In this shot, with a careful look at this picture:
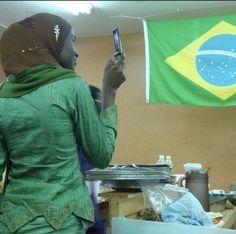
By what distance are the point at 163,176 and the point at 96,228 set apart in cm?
27

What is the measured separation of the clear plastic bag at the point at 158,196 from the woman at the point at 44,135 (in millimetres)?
518

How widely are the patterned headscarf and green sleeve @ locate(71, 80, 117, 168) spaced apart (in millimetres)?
95

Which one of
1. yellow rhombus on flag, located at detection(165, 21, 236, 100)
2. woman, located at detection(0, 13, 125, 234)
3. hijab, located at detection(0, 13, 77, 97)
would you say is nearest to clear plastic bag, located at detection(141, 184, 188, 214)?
woman, located at detection(0, 13, 125, 234)

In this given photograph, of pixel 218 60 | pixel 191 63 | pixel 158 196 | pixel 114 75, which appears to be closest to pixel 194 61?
pixel 191 63

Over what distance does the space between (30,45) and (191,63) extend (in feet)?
5.34

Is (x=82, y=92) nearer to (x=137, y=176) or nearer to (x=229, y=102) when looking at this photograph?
(x=137, y=176)

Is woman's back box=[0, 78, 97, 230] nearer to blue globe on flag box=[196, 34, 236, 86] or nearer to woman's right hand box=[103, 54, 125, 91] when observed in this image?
woman's right hand box=[103, 54, 125, 91]

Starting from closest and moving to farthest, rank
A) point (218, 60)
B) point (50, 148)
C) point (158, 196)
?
point (50, 148), point (158, 196), point (218, 60)

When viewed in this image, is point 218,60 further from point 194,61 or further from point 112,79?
point 112,79

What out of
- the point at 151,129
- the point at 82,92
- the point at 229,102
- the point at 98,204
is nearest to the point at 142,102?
the point at 151,129

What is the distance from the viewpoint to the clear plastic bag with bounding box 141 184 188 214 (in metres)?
1.22

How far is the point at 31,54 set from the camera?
74 centimetres

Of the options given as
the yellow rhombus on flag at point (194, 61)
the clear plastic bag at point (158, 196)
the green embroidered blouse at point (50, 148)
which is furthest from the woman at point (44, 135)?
the yellow rhombus on flag at point (194, 61)

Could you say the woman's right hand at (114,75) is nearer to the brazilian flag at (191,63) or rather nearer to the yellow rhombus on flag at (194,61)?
the brazilian flag at (191,63)
